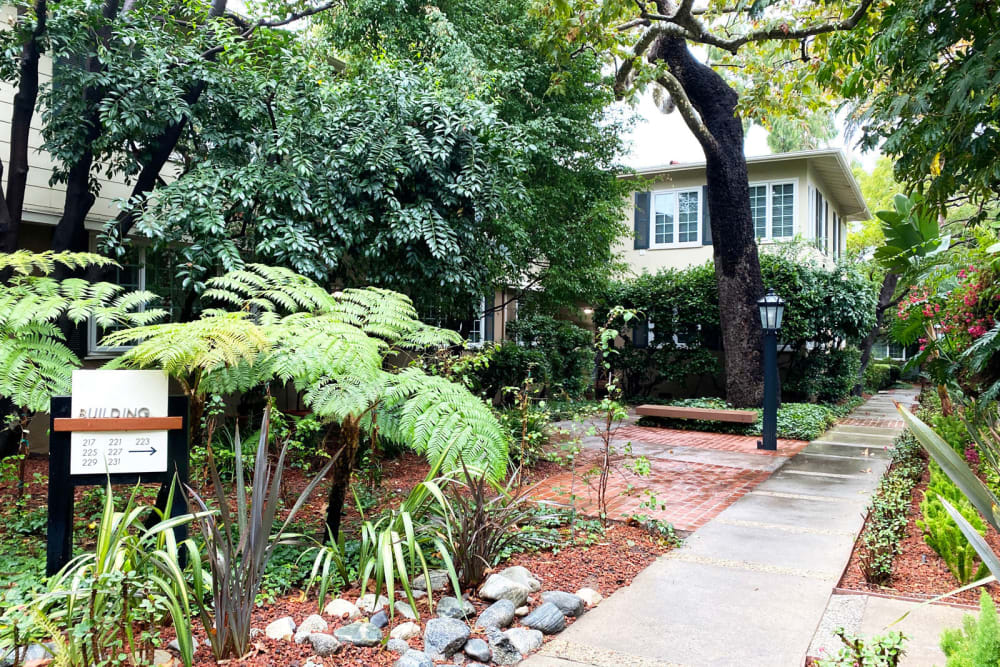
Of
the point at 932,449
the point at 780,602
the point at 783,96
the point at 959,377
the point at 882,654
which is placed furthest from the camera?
the point at 783,96

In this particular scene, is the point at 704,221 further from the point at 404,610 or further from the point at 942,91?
the point at 404,610

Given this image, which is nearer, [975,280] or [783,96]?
[975,280]

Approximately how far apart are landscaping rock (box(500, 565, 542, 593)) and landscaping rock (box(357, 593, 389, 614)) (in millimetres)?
710

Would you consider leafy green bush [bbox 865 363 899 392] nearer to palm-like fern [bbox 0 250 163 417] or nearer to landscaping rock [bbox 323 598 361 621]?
landscaping rock [bbox 323 598 361 621]

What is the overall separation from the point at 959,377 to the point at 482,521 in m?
7.29

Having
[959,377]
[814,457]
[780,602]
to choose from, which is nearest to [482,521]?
[780,602]

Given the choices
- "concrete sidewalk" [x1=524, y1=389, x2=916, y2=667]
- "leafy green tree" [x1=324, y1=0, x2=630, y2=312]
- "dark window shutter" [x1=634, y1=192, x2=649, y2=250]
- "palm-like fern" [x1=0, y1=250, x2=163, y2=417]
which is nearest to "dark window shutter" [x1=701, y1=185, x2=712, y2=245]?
"dark window shutter" [x1=634, y1=192, x2=649, y2=250]

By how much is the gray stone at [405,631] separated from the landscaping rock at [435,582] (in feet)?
1.65

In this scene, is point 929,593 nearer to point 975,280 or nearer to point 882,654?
point 882,654

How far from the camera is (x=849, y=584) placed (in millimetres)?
4168

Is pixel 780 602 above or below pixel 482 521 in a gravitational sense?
below

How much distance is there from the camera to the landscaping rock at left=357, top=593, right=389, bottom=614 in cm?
347

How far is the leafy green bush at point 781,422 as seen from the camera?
1079 cm

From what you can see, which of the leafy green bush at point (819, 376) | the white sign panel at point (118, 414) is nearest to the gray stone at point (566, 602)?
the white sign panel at point (118, 414)
